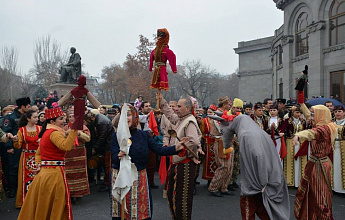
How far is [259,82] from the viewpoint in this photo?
125 ft

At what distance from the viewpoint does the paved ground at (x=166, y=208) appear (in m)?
5.76

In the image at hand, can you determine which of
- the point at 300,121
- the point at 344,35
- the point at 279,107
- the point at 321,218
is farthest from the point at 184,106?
the point at 344,35

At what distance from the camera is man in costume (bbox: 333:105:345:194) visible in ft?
24.1

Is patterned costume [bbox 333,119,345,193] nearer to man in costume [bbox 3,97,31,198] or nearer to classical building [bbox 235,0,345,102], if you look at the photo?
man in costume [bbox 3,97,31,198]

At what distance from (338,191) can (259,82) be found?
31.9 metres

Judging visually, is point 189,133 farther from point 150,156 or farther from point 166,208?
point 150,156

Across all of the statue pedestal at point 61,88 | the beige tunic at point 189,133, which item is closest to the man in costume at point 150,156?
the beige tunic at point 189,133

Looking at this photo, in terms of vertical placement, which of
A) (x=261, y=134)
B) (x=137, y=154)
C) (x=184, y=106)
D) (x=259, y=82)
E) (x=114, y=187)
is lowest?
(x=114, y=187)

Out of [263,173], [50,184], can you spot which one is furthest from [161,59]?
[263,173]

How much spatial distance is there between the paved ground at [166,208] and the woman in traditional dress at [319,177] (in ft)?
4.50

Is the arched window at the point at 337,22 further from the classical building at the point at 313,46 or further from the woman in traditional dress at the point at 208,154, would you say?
the woman in traditional dress at the point at 208,154

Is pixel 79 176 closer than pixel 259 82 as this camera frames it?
Yes

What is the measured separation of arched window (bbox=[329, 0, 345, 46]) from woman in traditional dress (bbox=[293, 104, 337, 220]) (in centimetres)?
1555

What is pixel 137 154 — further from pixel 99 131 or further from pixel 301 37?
pixel 301 37
